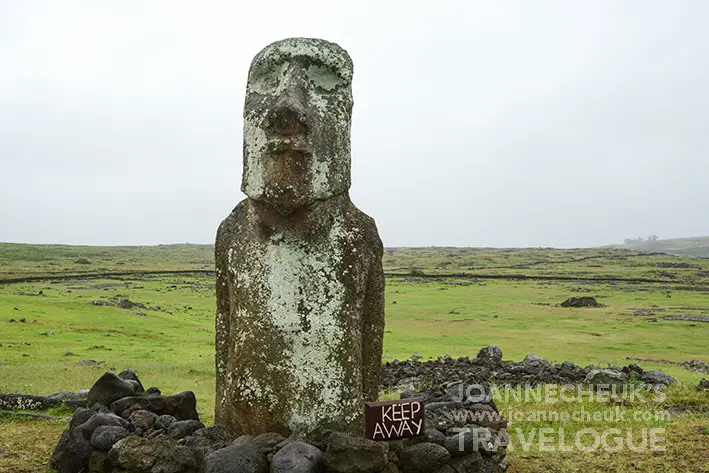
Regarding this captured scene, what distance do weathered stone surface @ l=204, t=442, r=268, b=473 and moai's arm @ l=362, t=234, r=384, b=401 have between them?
4.82 ft

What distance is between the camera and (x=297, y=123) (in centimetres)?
574

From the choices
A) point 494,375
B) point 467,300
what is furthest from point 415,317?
point 494,375

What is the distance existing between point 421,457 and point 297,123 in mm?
3156

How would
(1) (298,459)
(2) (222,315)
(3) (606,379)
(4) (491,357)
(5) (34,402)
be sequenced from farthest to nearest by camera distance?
(4) (491,357) → (3) (606,379) → (5) (34,402) → (2) (222,315) → (1) (298,459)

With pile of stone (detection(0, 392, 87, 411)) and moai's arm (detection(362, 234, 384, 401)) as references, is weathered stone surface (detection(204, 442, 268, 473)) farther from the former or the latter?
pile of stone (detection(0, 392, 87, 411))

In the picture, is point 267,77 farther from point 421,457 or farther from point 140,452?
point 421,457

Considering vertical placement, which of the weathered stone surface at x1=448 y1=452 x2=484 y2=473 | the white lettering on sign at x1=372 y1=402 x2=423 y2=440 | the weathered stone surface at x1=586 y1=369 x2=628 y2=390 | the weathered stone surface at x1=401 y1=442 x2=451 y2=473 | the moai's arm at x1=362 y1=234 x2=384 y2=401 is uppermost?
the moai's arm at x1=362 y1=234 x2=384 y2=401

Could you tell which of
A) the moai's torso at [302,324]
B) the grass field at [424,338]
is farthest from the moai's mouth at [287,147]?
the grass field at [424,338]

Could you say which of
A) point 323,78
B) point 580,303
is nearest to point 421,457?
point 323,78

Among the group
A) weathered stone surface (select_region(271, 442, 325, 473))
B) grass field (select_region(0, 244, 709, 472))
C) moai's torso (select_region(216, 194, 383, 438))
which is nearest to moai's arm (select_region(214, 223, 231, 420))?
moai's torso (select_region(216, 194, 383, 438))

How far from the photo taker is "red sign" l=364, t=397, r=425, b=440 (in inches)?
218

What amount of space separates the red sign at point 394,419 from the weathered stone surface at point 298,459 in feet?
1.86

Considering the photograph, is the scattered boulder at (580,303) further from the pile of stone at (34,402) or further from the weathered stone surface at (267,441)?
the weathered stone surface at (267,441)

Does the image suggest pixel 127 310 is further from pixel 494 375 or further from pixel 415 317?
pixel 494 375
